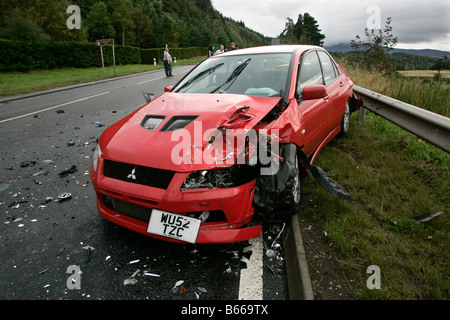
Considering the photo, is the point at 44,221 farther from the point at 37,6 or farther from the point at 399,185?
the point at 37,6

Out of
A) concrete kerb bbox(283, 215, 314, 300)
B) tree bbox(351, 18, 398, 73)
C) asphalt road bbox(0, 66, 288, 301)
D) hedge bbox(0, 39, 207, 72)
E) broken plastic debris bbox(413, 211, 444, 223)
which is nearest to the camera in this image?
concrete kerb bbox(283, 215, 314, 300)

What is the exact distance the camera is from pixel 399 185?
328 centimetres

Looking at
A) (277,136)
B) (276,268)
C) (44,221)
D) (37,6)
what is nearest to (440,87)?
(277,136)

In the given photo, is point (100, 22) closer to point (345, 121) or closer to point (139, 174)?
point (345, 121)

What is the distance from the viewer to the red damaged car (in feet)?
6.78

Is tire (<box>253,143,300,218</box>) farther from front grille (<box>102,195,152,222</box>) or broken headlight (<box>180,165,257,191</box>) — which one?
front grille (<box>102,195,152,222</box>)

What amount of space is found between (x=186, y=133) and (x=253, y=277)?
1.23 m

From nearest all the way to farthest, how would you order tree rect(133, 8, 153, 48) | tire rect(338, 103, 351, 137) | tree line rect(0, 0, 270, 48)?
tire rect(338, 103, 351, 137), tree line rect(0, 0, 270, 48), tree rect(133, 8, 153, 48)

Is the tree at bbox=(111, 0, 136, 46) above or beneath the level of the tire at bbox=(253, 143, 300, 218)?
above

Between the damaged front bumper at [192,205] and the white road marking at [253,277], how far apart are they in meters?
0.23

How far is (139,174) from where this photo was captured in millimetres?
2148

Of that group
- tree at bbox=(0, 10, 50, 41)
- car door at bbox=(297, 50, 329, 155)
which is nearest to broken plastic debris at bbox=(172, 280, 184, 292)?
car door at bbox=(297, 50, 329, 155)

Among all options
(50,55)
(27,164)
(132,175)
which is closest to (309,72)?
(132,175)
